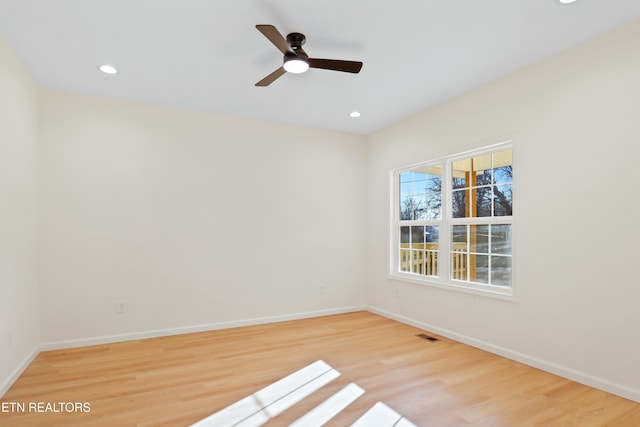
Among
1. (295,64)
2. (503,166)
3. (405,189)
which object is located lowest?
(405,189)

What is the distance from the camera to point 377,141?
5.10 meters

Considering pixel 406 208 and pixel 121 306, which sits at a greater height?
pixel 406 208

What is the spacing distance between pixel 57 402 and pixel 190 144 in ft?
9.22

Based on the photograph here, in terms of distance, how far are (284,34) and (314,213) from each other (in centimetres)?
271

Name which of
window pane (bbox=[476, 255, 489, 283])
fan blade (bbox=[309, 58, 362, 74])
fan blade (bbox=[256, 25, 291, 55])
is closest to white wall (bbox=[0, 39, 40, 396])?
fan blade (bbox=[256, 25, 291, 55])

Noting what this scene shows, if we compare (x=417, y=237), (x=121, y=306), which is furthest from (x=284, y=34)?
(x=121, y=306)

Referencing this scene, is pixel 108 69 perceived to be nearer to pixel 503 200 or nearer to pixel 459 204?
pixel 459 204

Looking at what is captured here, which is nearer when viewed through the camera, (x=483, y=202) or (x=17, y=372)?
(x=17, y=372)

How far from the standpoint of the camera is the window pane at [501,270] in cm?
334

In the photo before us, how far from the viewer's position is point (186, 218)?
4105mm

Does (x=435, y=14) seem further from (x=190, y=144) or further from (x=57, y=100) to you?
(x=57, y=100)

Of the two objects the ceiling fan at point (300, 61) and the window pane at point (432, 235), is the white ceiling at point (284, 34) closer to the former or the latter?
the ceiling fan at point (300, 61)

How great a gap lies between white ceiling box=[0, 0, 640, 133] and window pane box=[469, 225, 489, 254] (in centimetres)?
148

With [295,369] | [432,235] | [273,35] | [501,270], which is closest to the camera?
[273,35]
